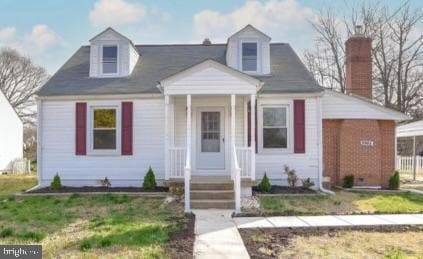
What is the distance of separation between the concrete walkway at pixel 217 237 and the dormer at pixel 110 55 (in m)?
6.54

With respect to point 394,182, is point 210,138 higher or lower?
higher

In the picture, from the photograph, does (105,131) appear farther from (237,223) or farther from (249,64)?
(237,223)

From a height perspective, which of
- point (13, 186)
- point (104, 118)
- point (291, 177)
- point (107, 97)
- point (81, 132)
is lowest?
point (13, 186)

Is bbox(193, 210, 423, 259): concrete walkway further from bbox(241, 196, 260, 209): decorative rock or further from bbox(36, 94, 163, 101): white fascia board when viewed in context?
bbox(36, 94, 163, 101): white fascia board

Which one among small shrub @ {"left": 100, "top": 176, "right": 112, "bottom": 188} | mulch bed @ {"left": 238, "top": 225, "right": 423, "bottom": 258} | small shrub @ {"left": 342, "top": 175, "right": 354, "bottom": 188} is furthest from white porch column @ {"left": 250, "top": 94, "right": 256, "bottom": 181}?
small shrub @ {"left": 100, "top": 176, "right": 112, "bottom": 188}

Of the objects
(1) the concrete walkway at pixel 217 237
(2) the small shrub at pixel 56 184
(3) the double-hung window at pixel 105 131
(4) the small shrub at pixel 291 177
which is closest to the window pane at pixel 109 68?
(3) the double-hung window at pixel 105 131

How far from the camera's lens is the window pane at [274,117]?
12516mm

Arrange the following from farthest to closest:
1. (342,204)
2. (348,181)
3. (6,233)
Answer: (348,181) → (342,204) → (6,233)

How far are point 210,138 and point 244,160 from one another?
1.52 meters

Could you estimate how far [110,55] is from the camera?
13.6 metres

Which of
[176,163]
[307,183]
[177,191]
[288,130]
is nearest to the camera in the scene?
[177,191]

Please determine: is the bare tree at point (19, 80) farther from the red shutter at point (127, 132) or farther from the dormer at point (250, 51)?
the dormer at point (250, 51)

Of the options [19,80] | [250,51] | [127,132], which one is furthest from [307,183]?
[19,80]

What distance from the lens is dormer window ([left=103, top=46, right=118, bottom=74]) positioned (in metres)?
13.5
